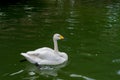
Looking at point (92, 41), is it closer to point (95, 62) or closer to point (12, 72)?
point (95, 62)

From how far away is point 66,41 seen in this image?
17.8 m

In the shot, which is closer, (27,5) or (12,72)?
(12,72)

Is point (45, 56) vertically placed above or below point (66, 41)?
above

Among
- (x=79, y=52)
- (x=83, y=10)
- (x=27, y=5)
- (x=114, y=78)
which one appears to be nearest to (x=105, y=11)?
(x=83, y=10)

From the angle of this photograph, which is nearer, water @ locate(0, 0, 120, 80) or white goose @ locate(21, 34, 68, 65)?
water @ locate(0, 0, 120, 80)

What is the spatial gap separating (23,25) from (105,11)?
26.9 ft

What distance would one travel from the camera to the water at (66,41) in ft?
44.2

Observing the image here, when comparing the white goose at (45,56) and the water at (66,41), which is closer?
the water at (66,41)

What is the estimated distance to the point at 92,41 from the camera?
1786cm

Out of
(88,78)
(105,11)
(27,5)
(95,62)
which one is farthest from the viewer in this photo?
(27,5)

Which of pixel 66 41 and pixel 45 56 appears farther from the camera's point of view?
pixel 66 41

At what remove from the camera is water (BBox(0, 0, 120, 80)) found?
13.5 metres

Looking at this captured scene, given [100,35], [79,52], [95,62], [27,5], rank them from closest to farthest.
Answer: [95,62] → [79,52] → [100,35] → [27,5]

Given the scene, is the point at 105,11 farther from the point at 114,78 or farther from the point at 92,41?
the point at 114,78
